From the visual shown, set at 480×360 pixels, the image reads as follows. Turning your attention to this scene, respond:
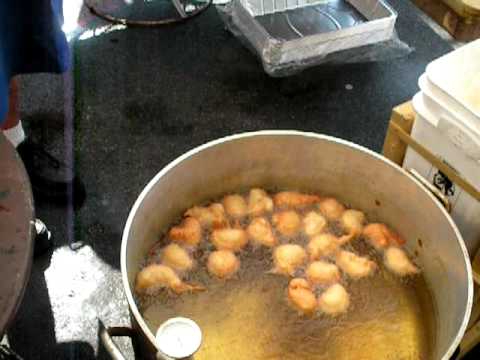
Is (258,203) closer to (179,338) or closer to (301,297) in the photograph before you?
(301,297)

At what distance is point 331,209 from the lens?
1.19 metres

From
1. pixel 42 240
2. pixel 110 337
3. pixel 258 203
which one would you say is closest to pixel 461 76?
pixel 258 203

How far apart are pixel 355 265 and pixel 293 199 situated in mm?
186

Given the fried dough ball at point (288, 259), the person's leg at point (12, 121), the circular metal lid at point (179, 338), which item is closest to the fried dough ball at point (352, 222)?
the fried dough ball at point (288, 259)

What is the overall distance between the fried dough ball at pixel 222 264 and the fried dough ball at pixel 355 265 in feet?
0.68

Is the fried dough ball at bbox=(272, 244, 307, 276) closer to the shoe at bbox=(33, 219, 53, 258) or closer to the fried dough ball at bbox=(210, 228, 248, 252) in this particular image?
the fried dough ball at bbox=(210, 228, 248, 252)

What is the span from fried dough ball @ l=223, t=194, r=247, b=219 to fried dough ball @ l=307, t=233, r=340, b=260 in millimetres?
153

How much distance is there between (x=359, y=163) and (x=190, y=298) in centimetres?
41

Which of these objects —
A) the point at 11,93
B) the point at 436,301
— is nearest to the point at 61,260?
the point at 11,93

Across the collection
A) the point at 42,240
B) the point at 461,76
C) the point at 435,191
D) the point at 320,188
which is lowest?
the point at 42,240

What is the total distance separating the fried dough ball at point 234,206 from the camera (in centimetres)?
118

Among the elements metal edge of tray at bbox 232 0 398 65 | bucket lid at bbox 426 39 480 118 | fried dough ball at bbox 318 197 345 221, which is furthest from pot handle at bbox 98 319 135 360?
metal edge of tray at bbox 232 0 398 65

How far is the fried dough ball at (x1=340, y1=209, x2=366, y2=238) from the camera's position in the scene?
1.17m

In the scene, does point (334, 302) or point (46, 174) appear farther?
point (46, 174)
